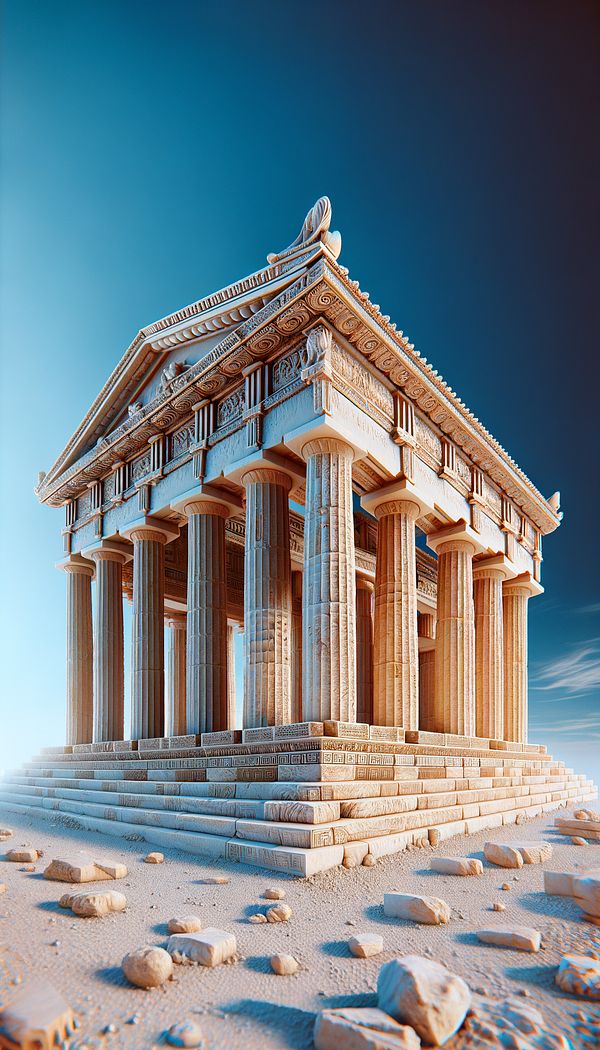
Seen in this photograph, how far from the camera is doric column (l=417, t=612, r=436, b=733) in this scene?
105ft

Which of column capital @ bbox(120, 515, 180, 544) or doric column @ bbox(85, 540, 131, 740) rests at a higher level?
column capital @ bbox(120, 515, 180, 544)

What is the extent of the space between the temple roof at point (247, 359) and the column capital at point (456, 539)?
8.40 feet

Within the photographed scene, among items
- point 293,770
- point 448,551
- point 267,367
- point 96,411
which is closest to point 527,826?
point 293,770

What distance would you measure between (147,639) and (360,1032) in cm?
1554

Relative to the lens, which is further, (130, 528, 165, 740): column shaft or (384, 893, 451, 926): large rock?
(130, 528, 165, 740): column shaft

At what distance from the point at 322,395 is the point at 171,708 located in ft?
61.2

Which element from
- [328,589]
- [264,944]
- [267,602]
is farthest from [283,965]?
[267,602]

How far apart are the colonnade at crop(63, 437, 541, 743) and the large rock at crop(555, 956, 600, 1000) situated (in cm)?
785

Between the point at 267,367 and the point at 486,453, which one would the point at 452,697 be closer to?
the point at 486,453

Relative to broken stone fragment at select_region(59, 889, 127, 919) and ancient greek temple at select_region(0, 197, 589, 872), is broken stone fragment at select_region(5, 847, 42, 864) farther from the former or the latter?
broken stone fragment at select_region(59, 889, 127, 919)

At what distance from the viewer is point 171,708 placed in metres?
27.0

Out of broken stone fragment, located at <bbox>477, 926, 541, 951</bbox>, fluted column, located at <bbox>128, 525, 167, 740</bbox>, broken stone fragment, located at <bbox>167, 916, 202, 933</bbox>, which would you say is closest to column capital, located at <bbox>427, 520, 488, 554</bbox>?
fluted column, located at <bbox>128, 525, 167, 740</bbox>

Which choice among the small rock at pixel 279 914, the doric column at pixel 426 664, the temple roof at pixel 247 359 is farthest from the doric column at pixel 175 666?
the small rock at pixel 279 914

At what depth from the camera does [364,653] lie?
78.1 ft
